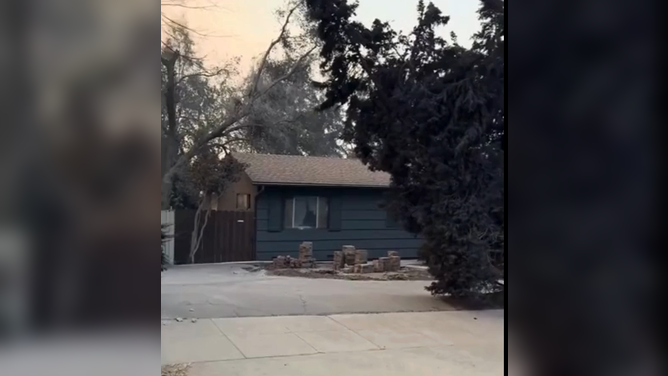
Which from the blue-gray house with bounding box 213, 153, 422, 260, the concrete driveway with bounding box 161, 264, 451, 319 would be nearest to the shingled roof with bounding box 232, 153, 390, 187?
the blue-gray house with bounding box 213, 153, 422, 260

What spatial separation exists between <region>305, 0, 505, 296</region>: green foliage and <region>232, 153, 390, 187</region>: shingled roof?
0.14m

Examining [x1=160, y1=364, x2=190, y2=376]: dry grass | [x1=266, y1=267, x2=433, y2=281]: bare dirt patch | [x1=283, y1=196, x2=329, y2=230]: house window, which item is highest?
[x1=283, y1=196, x2=329, y2=230]: house window

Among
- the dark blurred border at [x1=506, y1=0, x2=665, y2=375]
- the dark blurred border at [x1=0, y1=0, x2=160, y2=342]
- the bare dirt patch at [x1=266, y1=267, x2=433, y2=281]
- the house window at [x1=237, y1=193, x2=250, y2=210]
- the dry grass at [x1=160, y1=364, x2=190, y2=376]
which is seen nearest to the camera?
the dark blurred border at [x1=0, y1=0, x2=160, y2=342]

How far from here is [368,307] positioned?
5.03 meters

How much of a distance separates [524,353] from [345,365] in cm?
225

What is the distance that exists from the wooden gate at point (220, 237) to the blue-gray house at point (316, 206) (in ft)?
0.23

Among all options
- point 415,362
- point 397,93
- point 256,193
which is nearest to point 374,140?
point 397,93

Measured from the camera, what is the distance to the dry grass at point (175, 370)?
3.41m

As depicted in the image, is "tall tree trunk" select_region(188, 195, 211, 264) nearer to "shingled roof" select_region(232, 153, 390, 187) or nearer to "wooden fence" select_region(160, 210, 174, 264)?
"wooden fence" select_region(160, 210, 174, 264)

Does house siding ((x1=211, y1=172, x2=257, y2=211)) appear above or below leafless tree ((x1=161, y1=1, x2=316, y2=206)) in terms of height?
below

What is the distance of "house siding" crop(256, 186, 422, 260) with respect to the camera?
17.6ft

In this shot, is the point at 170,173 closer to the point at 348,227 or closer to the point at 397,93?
the point at 348,227

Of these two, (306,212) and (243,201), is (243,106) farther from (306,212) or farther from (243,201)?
(306,212)

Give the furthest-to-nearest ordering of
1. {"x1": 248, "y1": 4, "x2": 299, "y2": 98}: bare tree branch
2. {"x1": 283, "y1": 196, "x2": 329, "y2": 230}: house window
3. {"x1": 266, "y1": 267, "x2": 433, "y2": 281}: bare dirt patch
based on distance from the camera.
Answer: {"x1": 283, "y1": 196, "x2": 329, "y2": 230}: house window, {"x1": 266, "y1": 267, "x2": 433, "y2": 281}: bare dirt patch, {"x1": 248, "y1": 4, "x2": 299, "y2": 98}: bare tree branch
